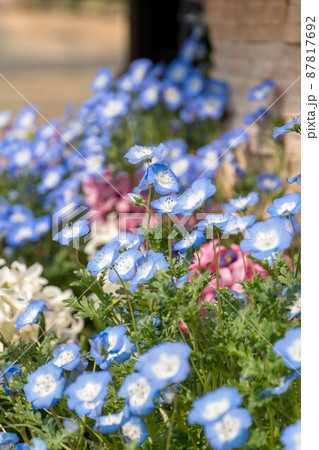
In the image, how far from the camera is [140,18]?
3.85m

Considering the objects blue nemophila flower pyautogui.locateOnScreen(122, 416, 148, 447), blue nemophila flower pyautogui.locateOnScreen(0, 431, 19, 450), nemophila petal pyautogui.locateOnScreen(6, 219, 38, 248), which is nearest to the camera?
blue nemophila flower pyautogui.locateOnScreen(122, 416, 148, 447)

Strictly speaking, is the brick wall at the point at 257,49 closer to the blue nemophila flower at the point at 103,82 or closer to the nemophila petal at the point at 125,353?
the blue nemophila flower at the point at 103,82

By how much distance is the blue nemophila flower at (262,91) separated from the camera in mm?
2318

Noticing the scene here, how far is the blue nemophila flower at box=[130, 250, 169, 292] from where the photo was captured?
2.96 feet

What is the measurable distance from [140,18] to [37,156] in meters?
1.59

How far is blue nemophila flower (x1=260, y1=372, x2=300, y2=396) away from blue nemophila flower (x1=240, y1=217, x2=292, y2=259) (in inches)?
6.7

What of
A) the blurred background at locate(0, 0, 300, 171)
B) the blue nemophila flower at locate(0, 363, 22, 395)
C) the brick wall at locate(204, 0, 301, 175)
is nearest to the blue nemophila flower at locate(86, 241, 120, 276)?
the blue nemophila flower at locate(0, 363, 22, 395)

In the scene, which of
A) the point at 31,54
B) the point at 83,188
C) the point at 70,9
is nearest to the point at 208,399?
the point at 83,188

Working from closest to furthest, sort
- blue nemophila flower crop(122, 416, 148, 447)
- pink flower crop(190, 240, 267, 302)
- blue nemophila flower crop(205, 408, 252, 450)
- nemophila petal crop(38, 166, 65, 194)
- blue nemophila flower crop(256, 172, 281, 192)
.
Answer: blue nemophila flower crop(205, 408, 252, 450)
blue nemophila flower crop(122, 416, 148, 447)
pink flower crop(190, 240, 267, 302)
blue nemophila flower crop(256, 172, 281, 192)
nemophila petal crop(38, 166, 65, 194)

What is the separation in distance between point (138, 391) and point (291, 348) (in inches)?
8.0

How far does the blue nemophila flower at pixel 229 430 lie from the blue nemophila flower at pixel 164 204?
37 cm

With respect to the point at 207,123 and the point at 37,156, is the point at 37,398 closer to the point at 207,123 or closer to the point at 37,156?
the point at 37,156

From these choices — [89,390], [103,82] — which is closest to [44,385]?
[89,390]

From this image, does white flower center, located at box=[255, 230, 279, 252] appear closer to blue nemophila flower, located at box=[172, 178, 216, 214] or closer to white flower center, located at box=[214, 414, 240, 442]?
blue nemophila flower, located at box=[172, 178, 216, 214]
